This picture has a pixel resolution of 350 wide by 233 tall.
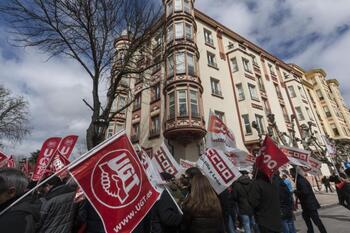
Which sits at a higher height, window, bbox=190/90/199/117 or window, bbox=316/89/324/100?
window, bbox=316/89/324/100

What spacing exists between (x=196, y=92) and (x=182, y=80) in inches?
60.2

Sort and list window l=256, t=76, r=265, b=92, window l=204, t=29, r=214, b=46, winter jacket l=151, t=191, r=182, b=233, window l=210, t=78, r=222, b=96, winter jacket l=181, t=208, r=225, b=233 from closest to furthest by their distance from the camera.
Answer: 1. winter jacket l=181, t=208, r=225, b=233
2. winter jacket l=151, t=191, r=182, b=233
3. window l=210, t=78, r=222, b=96
4. window l=204, t=29, r=214, b=46
5. window l=256, t=76, r=265, b=92

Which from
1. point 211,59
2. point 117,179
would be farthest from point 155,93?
point 117,179

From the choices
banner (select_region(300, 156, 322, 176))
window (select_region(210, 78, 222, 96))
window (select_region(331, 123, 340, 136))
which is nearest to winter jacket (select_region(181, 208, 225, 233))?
banner (select_region(300, 156, 322, 176))

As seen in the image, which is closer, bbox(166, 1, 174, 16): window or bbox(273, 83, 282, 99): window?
bbox(166, 1, 174, 16): window

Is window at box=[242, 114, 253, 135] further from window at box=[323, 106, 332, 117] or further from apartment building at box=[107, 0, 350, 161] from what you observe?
window at box=[323, 106, 332, 117]

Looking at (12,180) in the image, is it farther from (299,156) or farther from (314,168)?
(314,168)

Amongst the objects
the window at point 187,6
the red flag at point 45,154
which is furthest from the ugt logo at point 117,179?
the window at point 187,6

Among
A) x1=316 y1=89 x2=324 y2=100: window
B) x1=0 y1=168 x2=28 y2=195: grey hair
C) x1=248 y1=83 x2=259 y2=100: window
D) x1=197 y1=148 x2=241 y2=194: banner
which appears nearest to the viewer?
x1=0 y1=168 x2=28 y2=195: grey hair

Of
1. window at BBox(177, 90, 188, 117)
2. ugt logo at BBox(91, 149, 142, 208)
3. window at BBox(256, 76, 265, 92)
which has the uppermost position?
window at BBox(256, 76, 265, 92)

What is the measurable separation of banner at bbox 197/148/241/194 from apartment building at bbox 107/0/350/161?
8.85 meters

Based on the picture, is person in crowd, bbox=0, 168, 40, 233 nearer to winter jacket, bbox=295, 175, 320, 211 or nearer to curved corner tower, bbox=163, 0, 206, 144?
winter jacket, bbox=295, 175, 320, 211

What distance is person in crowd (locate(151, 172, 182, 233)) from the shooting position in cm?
296

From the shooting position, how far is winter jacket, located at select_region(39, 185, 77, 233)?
9.19 ft
